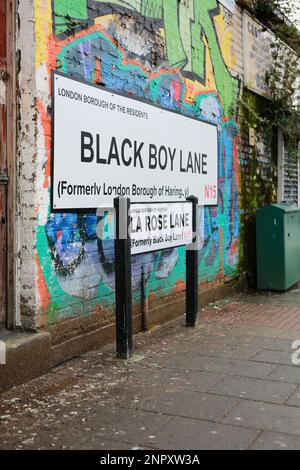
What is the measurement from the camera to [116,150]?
5.35 m

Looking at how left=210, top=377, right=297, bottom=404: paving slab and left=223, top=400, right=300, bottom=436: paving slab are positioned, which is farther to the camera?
left=210, top=377, right=297, bottom=404: paving slab

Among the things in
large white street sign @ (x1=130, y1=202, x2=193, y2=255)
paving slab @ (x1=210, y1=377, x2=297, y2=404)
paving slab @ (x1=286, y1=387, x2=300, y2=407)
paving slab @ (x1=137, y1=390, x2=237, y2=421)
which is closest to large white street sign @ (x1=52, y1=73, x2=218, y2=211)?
large white street sign @ (x1=130, y1=202, x2=193, y2=255)

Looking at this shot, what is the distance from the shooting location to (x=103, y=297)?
5.34 meters

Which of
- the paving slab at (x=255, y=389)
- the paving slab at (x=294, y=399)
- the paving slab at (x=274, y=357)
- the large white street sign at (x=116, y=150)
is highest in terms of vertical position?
the large white street sign at (x=116, y=150)

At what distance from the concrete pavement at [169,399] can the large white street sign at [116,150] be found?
144 centimetres

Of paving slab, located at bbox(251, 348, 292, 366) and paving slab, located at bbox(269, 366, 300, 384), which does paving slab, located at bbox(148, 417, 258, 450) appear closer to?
paving slab, located at bbox(269, 366, 300, 384)

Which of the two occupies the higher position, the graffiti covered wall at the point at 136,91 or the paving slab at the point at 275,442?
the graffiti covered wall at the point at 136,91

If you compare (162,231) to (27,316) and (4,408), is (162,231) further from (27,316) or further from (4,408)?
(4,408)

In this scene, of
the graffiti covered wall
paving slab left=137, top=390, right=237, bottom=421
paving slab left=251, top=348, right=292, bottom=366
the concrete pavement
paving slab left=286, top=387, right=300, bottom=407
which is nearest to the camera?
the concrete pavement

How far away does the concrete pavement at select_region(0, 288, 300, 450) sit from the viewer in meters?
3.22

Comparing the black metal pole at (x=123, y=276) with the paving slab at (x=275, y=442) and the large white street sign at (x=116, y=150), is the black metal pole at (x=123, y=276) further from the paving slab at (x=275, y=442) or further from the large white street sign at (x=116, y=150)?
the paving slab at (x=275, y=442)

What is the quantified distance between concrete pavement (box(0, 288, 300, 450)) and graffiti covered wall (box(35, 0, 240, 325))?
631 millimetres

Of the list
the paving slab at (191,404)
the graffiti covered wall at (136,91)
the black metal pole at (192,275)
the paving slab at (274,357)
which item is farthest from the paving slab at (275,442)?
the black metal pole at (192,275)

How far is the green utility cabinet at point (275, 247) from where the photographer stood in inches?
335
